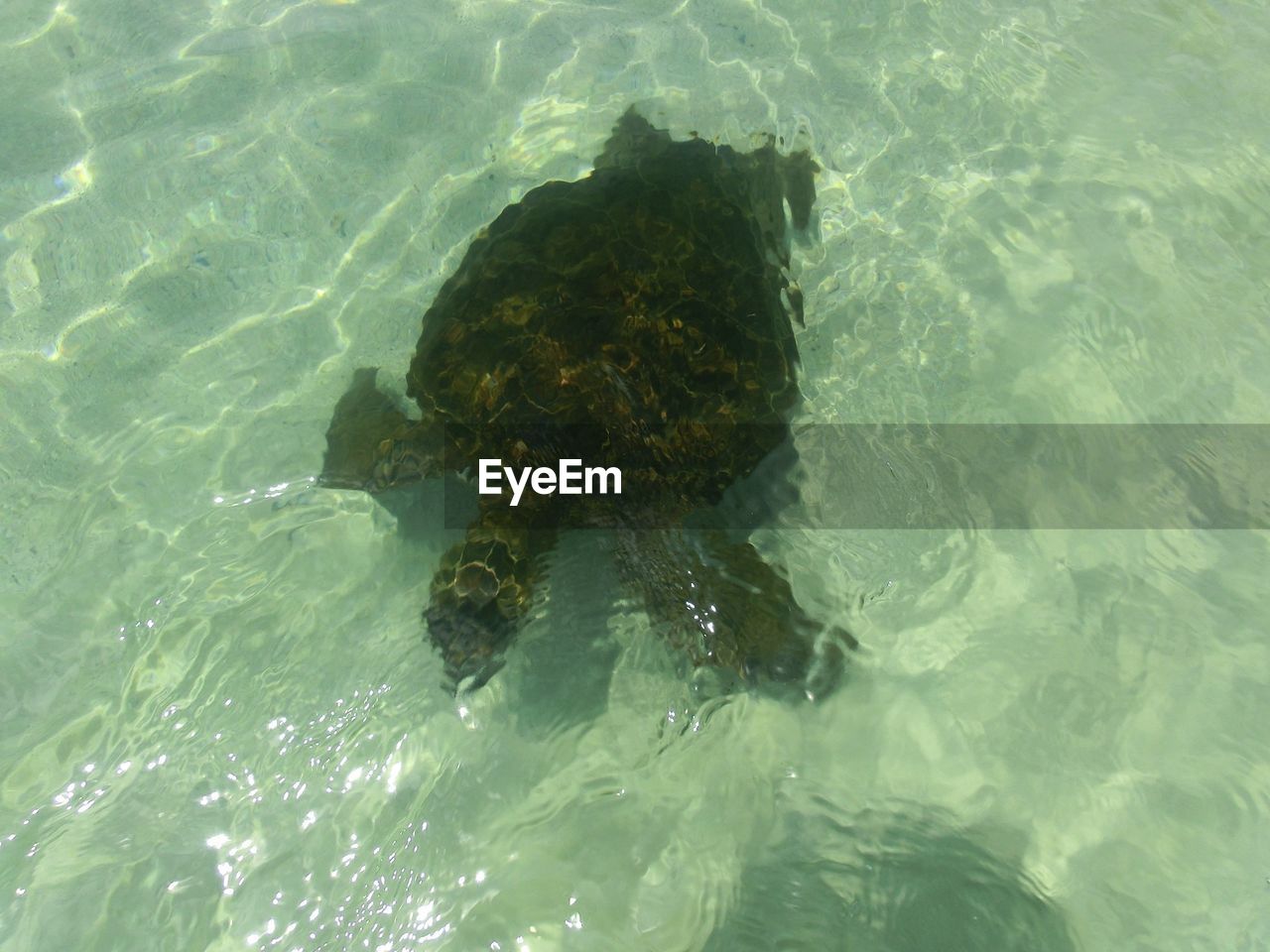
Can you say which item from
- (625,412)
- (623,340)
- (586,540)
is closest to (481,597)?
(586,540)

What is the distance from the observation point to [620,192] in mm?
3340

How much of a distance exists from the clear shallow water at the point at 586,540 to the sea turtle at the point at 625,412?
191 mm

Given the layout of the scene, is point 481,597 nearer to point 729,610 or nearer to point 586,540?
point 586,540

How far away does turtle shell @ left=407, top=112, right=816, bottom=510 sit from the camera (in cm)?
297

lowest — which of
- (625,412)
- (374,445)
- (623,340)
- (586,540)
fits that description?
(586,540)

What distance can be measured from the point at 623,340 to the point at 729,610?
3.32 feet

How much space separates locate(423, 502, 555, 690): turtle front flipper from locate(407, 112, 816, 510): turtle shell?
0.29 meters

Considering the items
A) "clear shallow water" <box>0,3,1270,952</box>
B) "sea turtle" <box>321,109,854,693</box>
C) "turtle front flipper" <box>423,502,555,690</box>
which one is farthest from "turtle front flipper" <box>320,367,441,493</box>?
"turtle front flipper" <box>423,502,555,690</box>

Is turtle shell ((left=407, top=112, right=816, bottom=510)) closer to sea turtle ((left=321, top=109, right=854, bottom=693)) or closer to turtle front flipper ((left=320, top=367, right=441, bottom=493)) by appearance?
sea turtle ((left=321, top=109, right=854, bottom=693))

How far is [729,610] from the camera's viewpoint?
9.92ft

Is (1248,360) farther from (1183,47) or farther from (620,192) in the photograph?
(620,192)

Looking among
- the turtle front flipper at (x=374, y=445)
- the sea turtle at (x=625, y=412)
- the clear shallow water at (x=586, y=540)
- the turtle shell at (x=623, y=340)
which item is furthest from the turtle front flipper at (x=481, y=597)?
the turtle front flipper at (x=374, y=445)

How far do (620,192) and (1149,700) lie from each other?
106 inches

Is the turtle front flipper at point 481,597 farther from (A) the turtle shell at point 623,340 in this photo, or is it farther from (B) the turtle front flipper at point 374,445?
(B) the turtle front flipper at point 374,445
